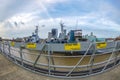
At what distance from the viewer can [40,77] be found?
656 centimetres

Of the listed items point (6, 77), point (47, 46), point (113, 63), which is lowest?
point (6, 77)

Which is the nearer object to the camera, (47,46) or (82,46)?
(82,46)

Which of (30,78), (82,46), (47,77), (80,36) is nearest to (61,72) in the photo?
(47,77)

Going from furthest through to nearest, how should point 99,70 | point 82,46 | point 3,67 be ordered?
point 3,67, point 99,70, point 82,46

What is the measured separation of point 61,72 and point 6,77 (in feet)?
6.72

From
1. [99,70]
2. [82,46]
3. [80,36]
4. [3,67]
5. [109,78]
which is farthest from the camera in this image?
[80,36]

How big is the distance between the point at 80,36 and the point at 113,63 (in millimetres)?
28768

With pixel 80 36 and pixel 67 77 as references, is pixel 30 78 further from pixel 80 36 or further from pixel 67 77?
pixel 80 36

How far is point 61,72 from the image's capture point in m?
6.97

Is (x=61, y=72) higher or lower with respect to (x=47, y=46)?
lower

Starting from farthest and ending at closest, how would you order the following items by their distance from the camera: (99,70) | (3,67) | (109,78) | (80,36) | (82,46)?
(80,36)
(3,67)
(99,70)
(109,78)
(82,46)

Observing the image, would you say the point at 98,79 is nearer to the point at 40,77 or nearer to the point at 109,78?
the point at 109,78

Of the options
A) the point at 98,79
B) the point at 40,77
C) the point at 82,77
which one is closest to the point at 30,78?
the point at 40,77

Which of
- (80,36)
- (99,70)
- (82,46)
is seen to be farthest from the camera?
(80,36)
